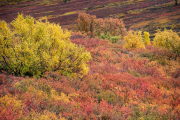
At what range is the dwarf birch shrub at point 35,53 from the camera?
7727mm

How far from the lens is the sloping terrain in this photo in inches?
2325

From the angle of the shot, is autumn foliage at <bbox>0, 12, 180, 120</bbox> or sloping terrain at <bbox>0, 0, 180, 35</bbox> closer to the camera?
autumn foliage at <bbox>0, 12, 180, 120</bbox>

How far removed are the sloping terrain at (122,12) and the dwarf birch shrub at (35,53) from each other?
4853 centimetres

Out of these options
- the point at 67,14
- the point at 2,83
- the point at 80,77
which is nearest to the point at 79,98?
the point at 80,77

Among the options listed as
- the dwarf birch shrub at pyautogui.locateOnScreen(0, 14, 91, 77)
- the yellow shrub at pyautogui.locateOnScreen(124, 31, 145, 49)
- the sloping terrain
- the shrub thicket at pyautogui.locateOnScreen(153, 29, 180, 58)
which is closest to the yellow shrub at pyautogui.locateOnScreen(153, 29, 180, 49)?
the shrub thicket at pyautogui.locateOnScreen(153, 29, 180, 58)

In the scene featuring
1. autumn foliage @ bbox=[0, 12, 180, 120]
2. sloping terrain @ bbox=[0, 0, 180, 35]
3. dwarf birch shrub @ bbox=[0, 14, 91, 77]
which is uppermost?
sloping terrain @ bbox=[0, 0, 180, 35]

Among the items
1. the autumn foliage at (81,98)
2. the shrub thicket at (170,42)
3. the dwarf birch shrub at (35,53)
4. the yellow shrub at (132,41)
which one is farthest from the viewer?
the yellow shrub at (132,41)

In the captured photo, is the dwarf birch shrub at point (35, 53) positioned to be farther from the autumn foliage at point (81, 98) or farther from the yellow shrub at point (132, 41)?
the yellow shrub at point (132, 41)

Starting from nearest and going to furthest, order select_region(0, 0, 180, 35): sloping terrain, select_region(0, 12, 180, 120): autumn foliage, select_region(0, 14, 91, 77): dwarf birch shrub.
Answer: select_region(0, 12, 180, 120): autumn foliage → select_region(0, 14, 91, 77): dwarf birch shrub → select_region(0, 0, 180, 35): sloping terrain

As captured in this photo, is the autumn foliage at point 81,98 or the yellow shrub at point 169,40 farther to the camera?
the yellow shrub at point 169,40

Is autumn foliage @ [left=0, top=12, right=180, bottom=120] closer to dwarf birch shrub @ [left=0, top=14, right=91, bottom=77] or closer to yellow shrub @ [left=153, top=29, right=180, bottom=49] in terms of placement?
dwarf birch shrub @ [left=0, top=14, right=91, bottom=77]

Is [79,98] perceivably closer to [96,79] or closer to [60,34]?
[96,79]

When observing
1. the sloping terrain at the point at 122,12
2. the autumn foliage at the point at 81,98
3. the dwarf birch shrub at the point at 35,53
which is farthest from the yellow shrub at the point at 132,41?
the sloping terrain at the point at 122,12

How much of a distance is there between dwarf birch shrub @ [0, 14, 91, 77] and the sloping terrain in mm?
48534
